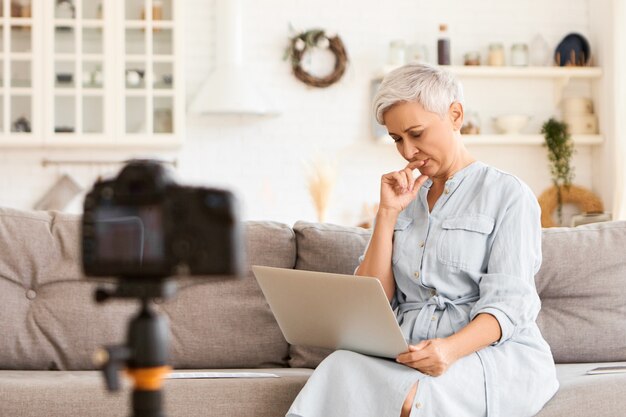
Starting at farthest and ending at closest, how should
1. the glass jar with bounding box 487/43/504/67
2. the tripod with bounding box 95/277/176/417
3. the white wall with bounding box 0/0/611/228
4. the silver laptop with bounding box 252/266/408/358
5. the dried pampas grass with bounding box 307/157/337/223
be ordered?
the glass jar with bounding box 487/43/504/67 < the white wall with bounding box 0/0/611/228 < the dried pampas grass with bounding box 307/157/337/223 < the silver laptop with bounding box 252/266/408/358 < the tripod with bounding box 95/277/176/417

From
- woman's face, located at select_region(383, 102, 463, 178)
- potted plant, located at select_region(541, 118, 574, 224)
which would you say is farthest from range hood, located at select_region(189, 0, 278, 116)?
woman's face, located at select_region(383, 102, 463, 178)

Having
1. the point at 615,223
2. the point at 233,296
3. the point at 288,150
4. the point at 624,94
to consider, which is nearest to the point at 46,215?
the point at 233,296

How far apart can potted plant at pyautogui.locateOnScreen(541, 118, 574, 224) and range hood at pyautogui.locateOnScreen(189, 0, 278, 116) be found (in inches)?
67.7

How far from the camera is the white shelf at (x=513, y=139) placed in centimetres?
527

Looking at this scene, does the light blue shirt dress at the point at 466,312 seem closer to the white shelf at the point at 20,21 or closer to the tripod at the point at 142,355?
the tripod at the point at 142,355

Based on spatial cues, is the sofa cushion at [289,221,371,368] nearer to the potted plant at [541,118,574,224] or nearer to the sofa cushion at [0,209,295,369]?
the sofa cushion at [0,209,295,369]

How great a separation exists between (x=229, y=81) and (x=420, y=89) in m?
3.02

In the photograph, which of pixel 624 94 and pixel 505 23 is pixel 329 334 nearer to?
pixel 624 94

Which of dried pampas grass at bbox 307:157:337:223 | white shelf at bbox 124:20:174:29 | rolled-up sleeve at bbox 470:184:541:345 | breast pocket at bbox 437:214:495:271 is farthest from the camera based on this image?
dried pampas grass at bbox 307:157:337:223

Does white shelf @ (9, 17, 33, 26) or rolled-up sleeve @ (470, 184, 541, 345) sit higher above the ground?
white shelf @ (9, 17, 33, 26)

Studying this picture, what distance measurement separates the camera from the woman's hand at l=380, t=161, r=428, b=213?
2.33 m

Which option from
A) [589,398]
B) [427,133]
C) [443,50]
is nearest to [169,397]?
[427,133]

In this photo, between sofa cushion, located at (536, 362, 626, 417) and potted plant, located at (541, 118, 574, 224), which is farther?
potted plant, located at (541, 118, 574, 224)

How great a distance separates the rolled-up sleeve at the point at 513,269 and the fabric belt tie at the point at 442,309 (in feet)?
0.13
